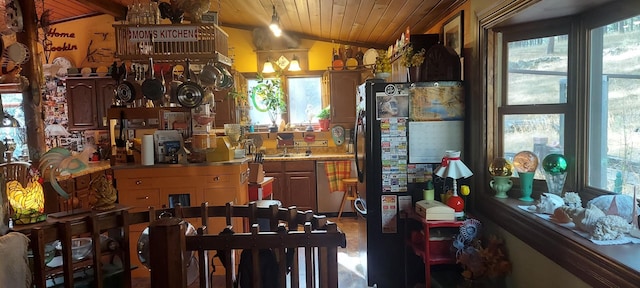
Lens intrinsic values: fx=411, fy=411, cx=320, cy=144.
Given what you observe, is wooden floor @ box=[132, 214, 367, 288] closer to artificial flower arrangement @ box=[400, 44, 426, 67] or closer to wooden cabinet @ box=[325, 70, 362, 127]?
artificial flower arrangement @ box=[400, 44, 426, 67]

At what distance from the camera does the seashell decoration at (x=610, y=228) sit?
172 cm

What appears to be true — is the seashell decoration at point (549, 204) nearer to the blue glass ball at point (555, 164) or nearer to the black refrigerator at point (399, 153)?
the blue glass ball at point (555, 164)

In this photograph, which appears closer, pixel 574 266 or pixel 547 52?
pixel 574 266

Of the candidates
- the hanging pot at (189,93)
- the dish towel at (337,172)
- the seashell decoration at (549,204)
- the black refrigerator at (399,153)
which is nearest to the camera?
the seashell decoration at (549,204)

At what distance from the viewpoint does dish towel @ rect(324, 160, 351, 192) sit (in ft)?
17.5

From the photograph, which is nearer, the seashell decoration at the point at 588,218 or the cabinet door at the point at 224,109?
the seashell decoration at the point at 588,218

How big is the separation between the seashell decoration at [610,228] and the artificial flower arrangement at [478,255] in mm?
762

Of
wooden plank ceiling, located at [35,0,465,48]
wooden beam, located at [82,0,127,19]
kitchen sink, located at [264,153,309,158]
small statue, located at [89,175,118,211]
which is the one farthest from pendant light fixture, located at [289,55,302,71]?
small statue, located at [89,175,118,211]

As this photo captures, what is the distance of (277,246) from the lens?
1.34 meters

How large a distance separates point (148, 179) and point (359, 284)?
204cm

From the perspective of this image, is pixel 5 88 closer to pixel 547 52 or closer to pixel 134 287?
pixel 134 287

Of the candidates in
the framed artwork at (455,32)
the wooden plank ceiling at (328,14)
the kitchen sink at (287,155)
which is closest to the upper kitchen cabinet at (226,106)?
the kitchen sink at (287,155)

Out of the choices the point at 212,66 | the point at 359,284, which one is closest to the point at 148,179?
the point at 212,66

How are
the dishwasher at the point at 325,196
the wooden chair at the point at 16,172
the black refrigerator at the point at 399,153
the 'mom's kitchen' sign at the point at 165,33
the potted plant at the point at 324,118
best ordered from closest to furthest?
the wooden chair at the point at 16,172
the black refrigerator at the point at 399,153
the 'mom's kitchen' sign at the point at 165,33
the dishwasher at the point at 325,196
the potted plant at the point at 324,118
